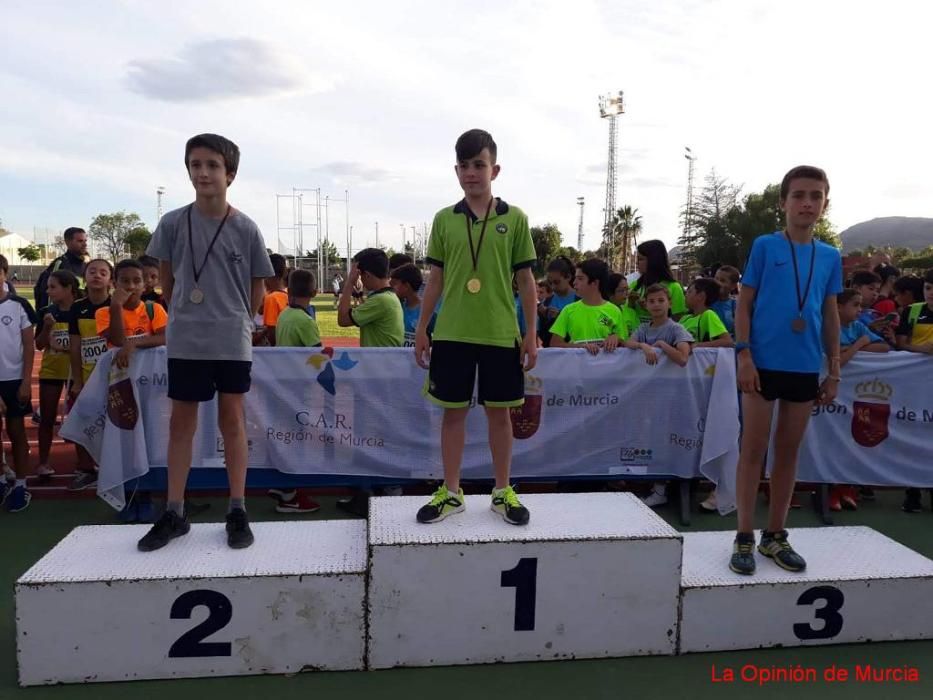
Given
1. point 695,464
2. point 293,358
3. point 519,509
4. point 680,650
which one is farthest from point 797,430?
point 293,358

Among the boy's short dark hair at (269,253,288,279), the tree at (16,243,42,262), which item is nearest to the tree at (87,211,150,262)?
the tree at (16,243,42,262)

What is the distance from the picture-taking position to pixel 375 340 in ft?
Answer: 17.5

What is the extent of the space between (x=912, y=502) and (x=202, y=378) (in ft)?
17.2

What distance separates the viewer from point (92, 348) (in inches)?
201

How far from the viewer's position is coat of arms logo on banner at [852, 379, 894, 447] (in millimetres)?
5250

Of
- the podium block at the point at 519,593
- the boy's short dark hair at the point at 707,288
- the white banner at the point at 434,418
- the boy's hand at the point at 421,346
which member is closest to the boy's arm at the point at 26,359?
the white banner at the point at 434,418

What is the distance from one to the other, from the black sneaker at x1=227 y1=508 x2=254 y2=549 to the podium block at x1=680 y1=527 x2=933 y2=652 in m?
1.95

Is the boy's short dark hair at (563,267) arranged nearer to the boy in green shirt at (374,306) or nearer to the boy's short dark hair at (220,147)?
the boy in green shirt at (374,306)

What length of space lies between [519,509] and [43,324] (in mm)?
4463

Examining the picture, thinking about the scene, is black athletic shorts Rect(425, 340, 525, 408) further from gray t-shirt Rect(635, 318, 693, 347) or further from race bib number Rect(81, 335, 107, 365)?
race bib number Rect(81, 335, 107, 365)

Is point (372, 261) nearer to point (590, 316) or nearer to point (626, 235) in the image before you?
point (590, 316)

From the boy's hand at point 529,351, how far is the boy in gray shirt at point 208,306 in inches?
49.2

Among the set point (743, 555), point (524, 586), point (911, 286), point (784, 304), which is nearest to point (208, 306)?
point (524, 586)

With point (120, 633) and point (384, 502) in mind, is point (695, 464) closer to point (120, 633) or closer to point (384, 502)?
point (384, 502)
